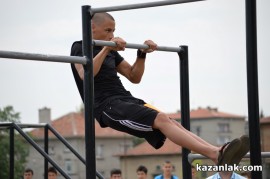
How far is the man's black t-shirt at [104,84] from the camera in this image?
6.78 metres

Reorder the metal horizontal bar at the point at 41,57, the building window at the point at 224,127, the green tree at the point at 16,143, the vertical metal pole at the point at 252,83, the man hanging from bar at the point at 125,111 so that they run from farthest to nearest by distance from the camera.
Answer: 1. the building window at the point at 224,127
2. the green tree at the point at 16,143
3. the man hanging from bar at the point at 125,111
4. the metal horizontal bar at the point at 41,57
5. the vertical metal pole at the point at 252,83

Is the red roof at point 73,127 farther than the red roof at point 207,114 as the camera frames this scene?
No

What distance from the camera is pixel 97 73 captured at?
6848mm

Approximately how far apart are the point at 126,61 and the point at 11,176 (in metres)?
2.50

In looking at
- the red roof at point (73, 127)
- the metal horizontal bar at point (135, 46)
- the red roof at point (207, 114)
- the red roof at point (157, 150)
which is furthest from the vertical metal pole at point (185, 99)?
the red roof at point (207, 114)

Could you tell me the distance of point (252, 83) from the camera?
559 centimetres

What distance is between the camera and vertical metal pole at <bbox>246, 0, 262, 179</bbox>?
5.58m

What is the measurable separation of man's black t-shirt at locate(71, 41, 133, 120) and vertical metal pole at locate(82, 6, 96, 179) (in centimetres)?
39

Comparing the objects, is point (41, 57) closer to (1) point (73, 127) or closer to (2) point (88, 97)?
(2) point (88, 97)

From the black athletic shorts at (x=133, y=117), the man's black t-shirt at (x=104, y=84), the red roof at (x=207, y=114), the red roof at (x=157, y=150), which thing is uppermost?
the red roof at (x=207, y=114)

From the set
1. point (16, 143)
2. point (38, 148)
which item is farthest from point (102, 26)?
point (16, 143)

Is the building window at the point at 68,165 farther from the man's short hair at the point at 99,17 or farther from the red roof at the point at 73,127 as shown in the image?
the man's short hair at the point at 99,17

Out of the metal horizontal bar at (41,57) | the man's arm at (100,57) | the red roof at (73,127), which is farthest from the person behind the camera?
the red roof at (73,127)

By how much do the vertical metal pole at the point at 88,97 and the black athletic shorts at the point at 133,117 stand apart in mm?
466
